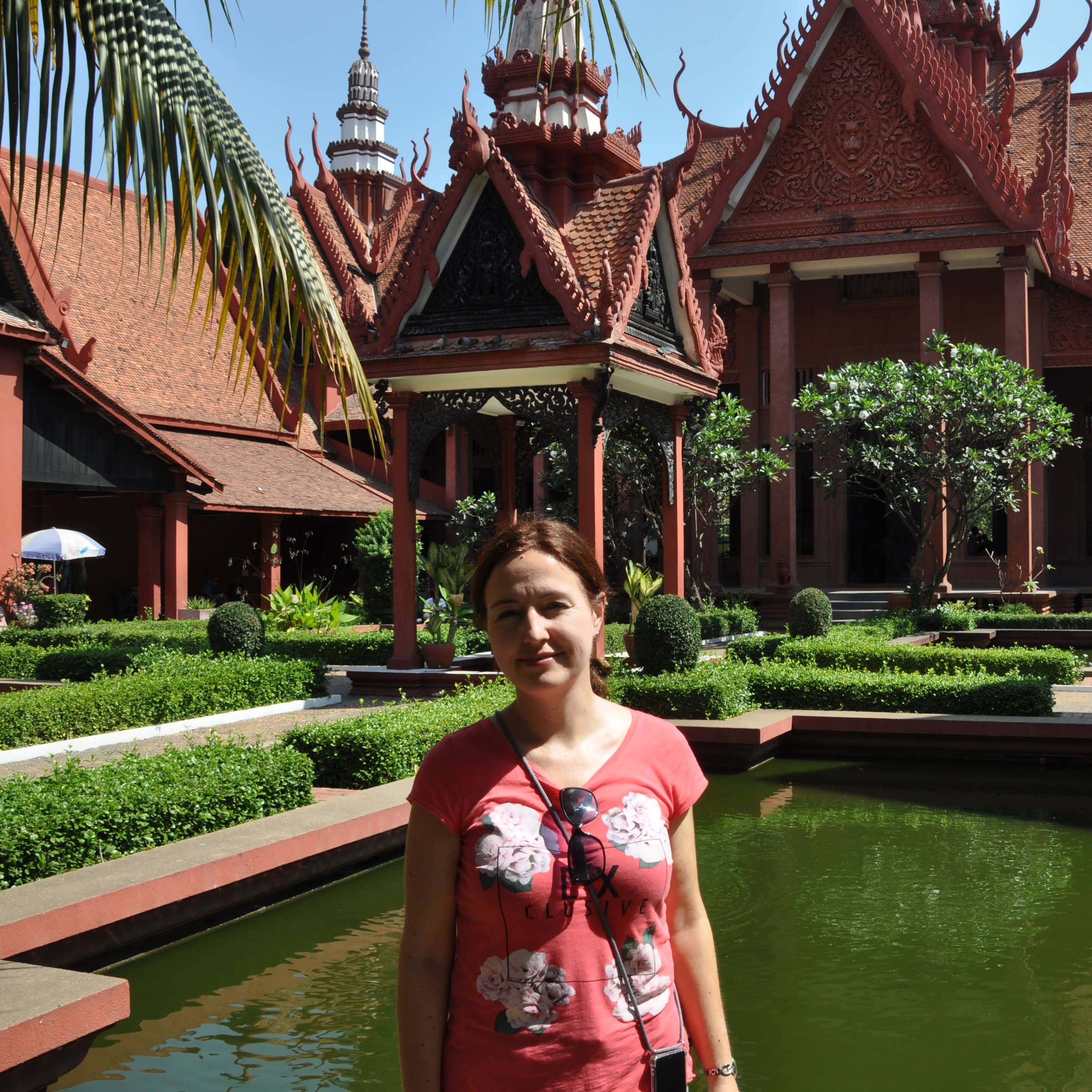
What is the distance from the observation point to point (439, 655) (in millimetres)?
13180

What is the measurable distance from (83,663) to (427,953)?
11.1 m

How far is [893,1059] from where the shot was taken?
4.41 meters

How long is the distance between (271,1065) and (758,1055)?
1.64m

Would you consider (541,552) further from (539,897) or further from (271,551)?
(271,551)

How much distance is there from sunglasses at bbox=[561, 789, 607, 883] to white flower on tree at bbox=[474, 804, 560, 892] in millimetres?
29

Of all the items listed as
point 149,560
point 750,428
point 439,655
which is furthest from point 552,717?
point 750,428

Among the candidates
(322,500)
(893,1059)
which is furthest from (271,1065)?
(322,500)

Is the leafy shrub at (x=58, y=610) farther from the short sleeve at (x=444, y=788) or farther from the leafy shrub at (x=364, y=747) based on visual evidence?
the short sleeve at (x=444, y=788)

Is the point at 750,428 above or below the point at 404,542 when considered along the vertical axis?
above

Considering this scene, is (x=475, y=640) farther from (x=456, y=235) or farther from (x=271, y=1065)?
(x=271, y=1065)

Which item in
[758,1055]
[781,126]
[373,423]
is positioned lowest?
[758,1055]

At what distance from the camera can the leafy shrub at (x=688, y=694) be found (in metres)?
9.92

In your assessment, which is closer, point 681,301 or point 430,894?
point 430,894

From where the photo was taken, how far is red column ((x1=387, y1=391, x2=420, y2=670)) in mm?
13047
